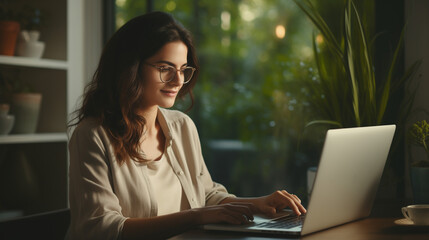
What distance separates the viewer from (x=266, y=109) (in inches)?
113

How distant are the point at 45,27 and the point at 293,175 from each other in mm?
1666

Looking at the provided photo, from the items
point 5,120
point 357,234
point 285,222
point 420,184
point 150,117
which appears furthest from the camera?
point 5,120

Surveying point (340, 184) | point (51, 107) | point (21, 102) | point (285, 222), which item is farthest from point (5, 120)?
point (340, 184)

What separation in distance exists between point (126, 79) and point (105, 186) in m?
0.40

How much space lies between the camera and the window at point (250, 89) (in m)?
2.76

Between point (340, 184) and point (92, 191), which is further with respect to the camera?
point (92, 191)

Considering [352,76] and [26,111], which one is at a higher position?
[352,76]

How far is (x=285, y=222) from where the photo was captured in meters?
1.44

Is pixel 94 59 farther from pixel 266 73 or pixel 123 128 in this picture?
pixel 123 128

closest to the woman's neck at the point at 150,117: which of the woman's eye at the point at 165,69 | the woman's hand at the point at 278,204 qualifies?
the woman's eye at the point at 165,69

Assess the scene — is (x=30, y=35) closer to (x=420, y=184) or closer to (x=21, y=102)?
(x=21, y=102)

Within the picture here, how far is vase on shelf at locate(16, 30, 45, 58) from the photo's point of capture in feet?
8.66

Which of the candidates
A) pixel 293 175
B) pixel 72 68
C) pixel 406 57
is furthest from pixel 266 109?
pixel 72 68

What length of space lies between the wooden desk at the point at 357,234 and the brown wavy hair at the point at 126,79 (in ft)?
1.61
